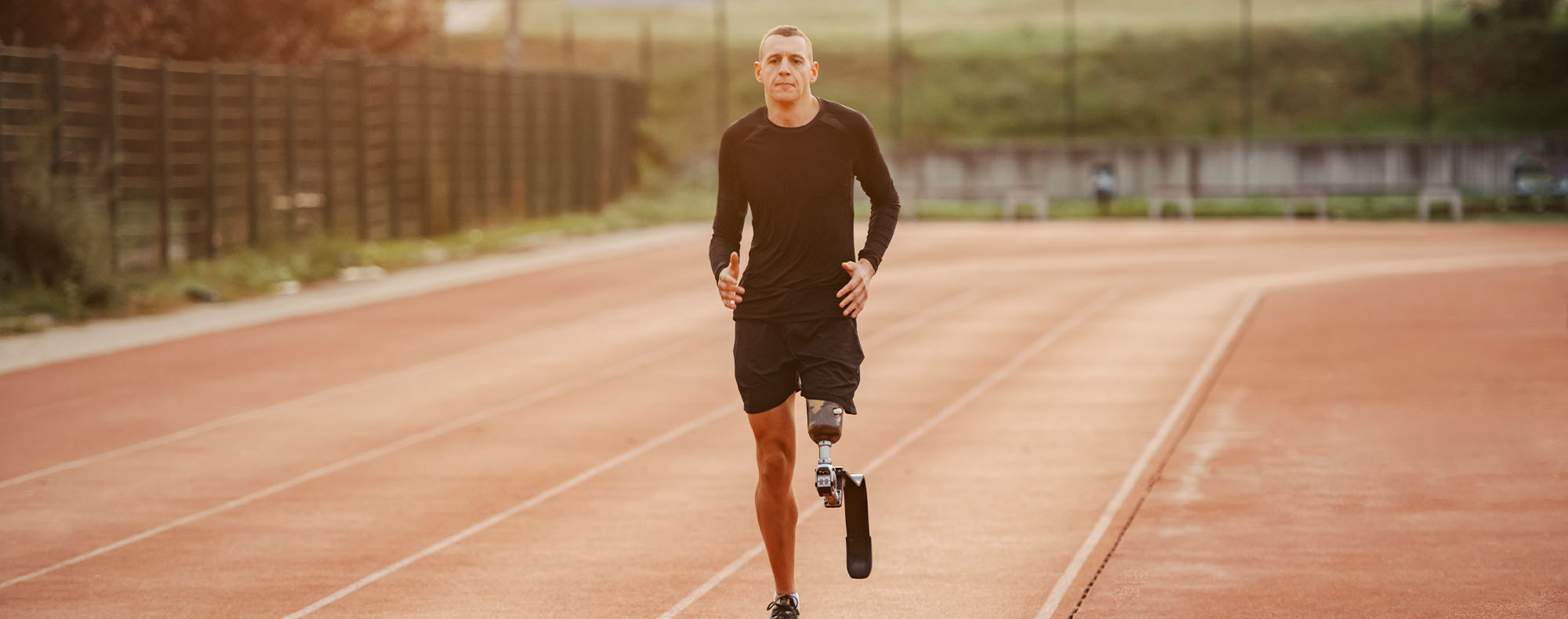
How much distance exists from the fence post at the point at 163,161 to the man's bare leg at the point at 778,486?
16943 mm

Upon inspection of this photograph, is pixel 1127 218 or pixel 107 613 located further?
pixel 1127 218

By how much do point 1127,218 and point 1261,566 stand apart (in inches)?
1170

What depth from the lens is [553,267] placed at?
25.7 m

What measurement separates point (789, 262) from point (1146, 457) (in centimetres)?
493

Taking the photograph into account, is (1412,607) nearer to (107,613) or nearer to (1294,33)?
(107,613)

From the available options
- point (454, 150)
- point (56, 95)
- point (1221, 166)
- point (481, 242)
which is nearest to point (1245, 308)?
point (56, 95)

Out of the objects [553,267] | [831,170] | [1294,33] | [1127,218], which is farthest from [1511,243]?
→ [1294,33]

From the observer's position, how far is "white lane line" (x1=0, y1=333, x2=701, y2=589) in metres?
8.35

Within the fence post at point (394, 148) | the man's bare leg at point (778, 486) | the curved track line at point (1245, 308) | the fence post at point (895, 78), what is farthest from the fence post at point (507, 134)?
the man's bare leg at point (778, 486)

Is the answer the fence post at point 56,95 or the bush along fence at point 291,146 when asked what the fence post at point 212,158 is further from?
the fence post at point 56,95

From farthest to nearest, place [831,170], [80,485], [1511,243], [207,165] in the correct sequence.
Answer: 1. [1511,243]
2. [207,165]
3. [80,485]
4. [831,170]

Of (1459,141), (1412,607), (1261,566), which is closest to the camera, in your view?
(1412,607)

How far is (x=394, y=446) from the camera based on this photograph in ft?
36.8

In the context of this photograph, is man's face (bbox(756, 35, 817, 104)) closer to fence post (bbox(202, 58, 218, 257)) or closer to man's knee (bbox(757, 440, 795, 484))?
man's knee (bbox(757, 440, 795, 484))
